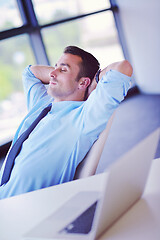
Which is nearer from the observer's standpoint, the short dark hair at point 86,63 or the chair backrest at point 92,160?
the chair backrest at point 92,160

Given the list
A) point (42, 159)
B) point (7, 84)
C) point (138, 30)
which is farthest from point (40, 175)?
point (138, 30)

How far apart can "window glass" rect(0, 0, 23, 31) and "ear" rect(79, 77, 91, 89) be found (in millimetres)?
2477

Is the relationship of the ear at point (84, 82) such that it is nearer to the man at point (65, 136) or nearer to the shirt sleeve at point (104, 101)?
the man at point (65, 136)

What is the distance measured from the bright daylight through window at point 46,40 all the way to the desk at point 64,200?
9.52 ft

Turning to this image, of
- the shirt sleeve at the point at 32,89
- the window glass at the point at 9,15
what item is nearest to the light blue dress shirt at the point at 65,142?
the shirt sleeve at the point at 32,89

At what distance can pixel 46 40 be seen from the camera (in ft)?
13.9

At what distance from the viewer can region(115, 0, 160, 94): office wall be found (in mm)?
4453

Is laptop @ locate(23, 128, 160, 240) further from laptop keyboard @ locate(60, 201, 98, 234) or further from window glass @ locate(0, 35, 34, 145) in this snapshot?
window glass @ locate(0, 35, 34, 145)

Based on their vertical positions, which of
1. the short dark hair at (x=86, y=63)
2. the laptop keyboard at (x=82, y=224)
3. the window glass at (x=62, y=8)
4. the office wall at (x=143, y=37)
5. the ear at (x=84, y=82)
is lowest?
the office wall at (x=143, y=37)

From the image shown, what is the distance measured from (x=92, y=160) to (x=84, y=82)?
1.69 ft

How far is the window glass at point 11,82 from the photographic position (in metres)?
3.81

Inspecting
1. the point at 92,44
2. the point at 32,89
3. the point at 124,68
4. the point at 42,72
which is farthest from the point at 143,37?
the point at 124,68

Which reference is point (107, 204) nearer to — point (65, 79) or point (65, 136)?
point (65, 136)

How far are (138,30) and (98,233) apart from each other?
4.46 meters
